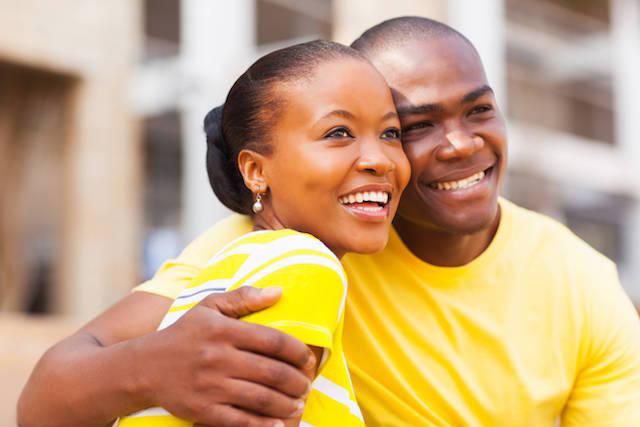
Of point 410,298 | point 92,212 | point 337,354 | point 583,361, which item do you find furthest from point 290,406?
point 92,212

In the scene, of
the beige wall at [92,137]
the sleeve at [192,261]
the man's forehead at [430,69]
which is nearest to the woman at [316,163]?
the sleeve at [192,261]

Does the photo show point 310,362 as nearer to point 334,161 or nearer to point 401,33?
point 334,161

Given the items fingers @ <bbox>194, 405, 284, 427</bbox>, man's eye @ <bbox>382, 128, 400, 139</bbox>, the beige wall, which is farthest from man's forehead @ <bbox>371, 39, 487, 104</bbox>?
the beige wall

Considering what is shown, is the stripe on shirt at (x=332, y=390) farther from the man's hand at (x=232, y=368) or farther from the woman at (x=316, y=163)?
the man's hand at (x=232, y=368)

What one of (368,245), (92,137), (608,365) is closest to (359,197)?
(368,245)

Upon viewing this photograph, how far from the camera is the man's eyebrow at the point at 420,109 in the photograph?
2561mm

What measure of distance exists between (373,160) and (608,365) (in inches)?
35.1

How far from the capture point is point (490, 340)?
2.66 metres

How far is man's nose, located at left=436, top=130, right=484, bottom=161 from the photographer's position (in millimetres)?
2555

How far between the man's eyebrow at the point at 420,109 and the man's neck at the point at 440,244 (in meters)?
0.35

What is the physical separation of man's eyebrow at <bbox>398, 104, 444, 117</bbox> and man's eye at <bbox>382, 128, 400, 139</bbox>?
159 millimetres

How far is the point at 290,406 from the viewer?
72.9 inches

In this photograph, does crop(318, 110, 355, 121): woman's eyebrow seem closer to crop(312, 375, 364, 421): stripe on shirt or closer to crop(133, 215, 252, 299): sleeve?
crop(133, 215, 252, 299): sleeve

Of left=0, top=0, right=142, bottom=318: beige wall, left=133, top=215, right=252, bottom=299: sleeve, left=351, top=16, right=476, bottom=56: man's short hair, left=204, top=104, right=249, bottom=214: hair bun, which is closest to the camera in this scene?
left=133, top=215, right=252, bottom=299: sleeve
